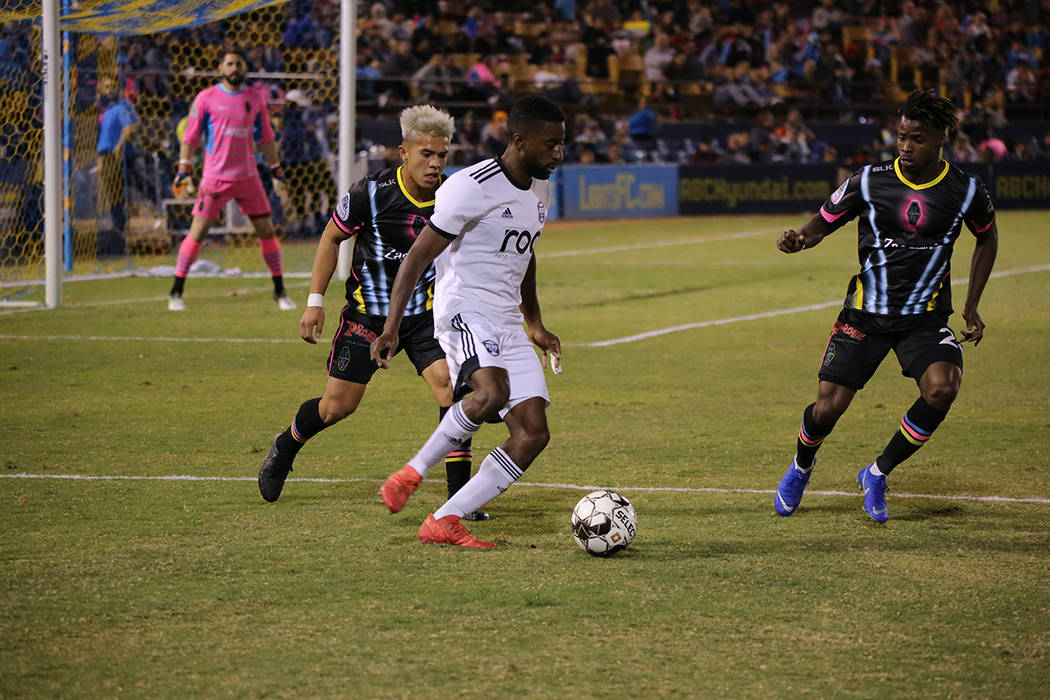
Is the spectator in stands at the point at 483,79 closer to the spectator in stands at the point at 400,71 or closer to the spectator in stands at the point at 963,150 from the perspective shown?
the spectator in stands at the point at 400,71

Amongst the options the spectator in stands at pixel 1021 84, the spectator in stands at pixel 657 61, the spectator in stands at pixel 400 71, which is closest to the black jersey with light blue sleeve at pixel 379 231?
the spectator in stands at pixel 400 71

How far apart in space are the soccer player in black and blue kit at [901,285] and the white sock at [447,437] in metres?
1.53

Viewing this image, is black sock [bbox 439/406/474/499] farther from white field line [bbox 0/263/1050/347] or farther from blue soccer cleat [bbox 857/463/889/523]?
white field line [bbox 0/263/1050/347]

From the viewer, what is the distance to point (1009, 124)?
32125mm

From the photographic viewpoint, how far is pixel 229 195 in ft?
44.4

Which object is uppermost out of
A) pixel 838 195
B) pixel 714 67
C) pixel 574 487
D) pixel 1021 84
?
pixel 714 67

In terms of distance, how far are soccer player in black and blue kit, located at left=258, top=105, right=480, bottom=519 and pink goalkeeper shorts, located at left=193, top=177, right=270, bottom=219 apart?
7151mm

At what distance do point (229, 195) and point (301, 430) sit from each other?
7.58 meters

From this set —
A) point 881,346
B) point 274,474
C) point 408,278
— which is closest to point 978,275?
point 881,346

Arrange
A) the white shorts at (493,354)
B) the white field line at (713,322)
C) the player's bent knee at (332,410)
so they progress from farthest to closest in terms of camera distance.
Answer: the white field line at (713,322), the player's bent knee at (332,410), the white shorts at (493,354)

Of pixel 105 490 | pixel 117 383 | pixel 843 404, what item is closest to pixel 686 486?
pixel 843 404

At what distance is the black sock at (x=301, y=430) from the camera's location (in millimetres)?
→ 6402

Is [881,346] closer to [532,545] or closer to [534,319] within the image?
[534,319]

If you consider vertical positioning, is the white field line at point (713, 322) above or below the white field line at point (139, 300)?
above
